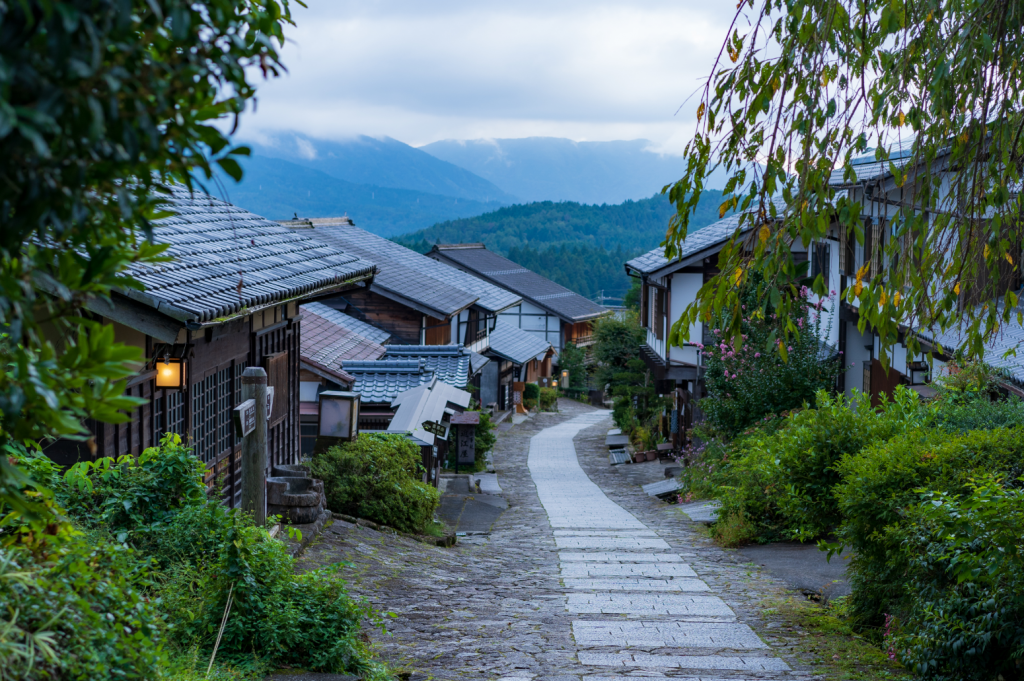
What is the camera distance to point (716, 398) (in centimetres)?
1702

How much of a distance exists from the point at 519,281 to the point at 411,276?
79.6ft

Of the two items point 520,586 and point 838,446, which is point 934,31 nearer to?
point 838,446

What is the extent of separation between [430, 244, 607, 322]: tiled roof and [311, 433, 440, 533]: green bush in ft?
136

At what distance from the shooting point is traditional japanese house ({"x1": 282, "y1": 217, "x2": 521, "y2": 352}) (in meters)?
28.4

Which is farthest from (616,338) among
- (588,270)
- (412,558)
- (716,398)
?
(588,270)

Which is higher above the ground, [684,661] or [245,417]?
[245,417]

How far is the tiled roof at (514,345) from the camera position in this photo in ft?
132

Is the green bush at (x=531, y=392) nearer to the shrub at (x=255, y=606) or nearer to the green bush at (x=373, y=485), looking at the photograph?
the green bush at (x=373, y=485)

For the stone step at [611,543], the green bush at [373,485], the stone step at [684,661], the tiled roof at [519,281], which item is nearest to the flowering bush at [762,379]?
the stone step at [611,543]

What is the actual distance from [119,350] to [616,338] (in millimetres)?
36418

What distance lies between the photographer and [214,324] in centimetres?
696

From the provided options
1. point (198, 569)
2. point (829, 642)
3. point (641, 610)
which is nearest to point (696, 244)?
point (641, 610)

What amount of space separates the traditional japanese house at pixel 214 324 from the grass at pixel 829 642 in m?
5.30

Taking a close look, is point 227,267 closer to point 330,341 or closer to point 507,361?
point 330,341
